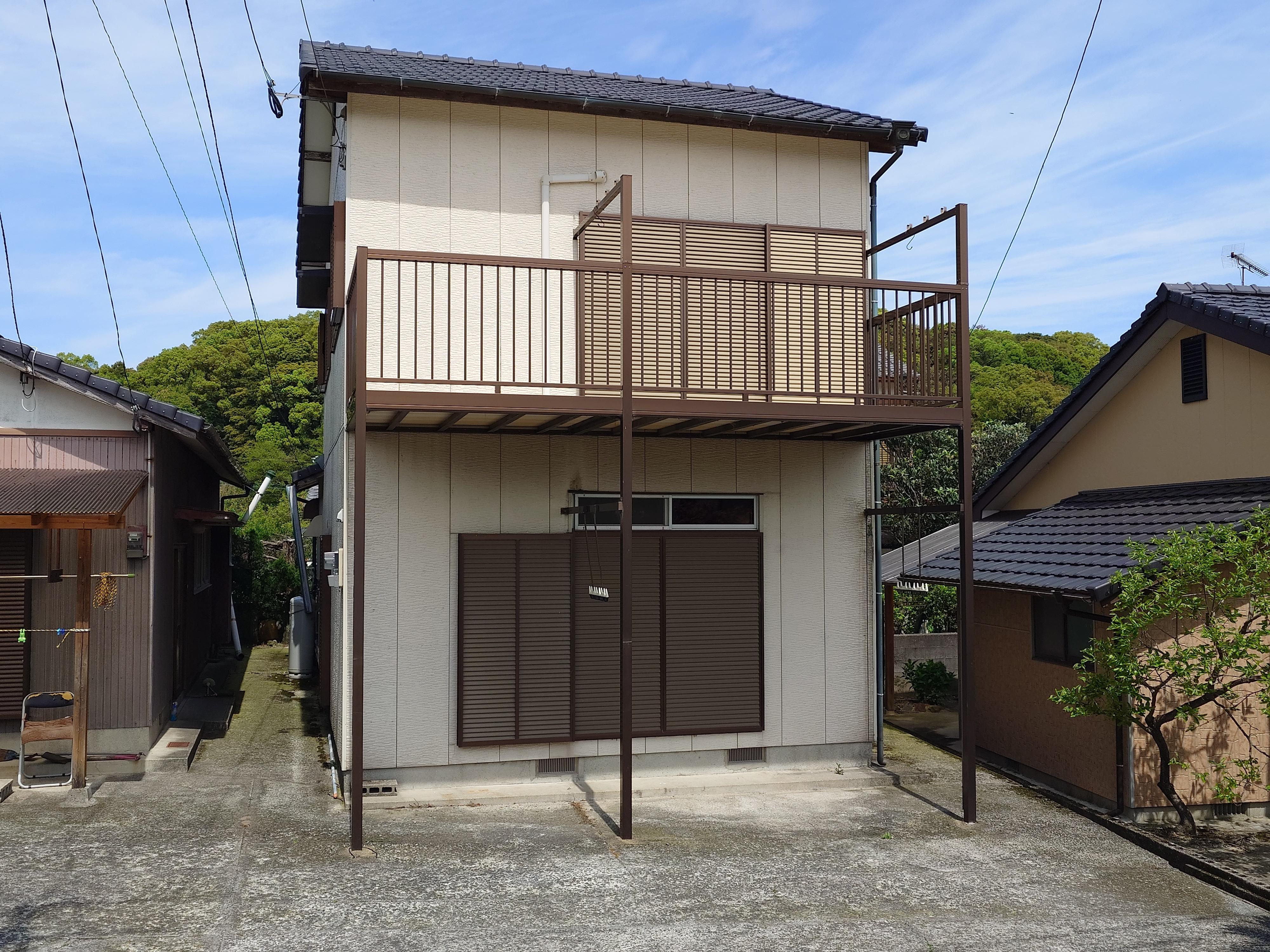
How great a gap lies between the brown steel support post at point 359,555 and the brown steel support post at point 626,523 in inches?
71.8

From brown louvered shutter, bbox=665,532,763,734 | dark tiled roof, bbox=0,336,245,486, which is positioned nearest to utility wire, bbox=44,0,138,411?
dark tiled roof, bbox=0,336,245,486

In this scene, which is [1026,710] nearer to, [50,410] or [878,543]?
[878,543]

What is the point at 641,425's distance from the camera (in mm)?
8367

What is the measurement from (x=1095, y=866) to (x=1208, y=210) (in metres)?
16.3

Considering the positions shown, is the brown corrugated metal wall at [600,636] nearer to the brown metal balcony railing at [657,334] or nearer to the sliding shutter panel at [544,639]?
the sliding shutter panel at [544,639]

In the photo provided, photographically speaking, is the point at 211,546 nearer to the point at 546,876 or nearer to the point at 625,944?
the point at 546,876

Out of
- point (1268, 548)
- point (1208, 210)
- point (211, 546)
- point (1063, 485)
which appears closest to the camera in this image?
point (1268, 548)

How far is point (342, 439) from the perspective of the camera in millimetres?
9148

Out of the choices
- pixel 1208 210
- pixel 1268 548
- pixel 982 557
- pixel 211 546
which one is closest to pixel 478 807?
pixel 982 557

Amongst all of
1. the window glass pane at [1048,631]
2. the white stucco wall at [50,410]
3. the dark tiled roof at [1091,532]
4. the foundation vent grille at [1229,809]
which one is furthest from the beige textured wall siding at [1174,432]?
the white stucco wall at [50,410]

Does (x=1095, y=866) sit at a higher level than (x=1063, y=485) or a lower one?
lower

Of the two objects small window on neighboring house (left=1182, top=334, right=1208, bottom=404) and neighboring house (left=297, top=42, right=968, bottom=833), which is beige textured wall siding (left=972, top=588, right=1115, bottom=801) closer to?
neighboring house (left=297, top=42, right=968, bottom=833)

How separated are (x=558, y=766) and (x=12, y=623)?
4.90 meters

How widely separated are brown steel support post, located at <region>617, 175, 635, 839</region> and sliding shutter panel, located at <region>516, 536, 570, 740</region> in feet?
4.29
